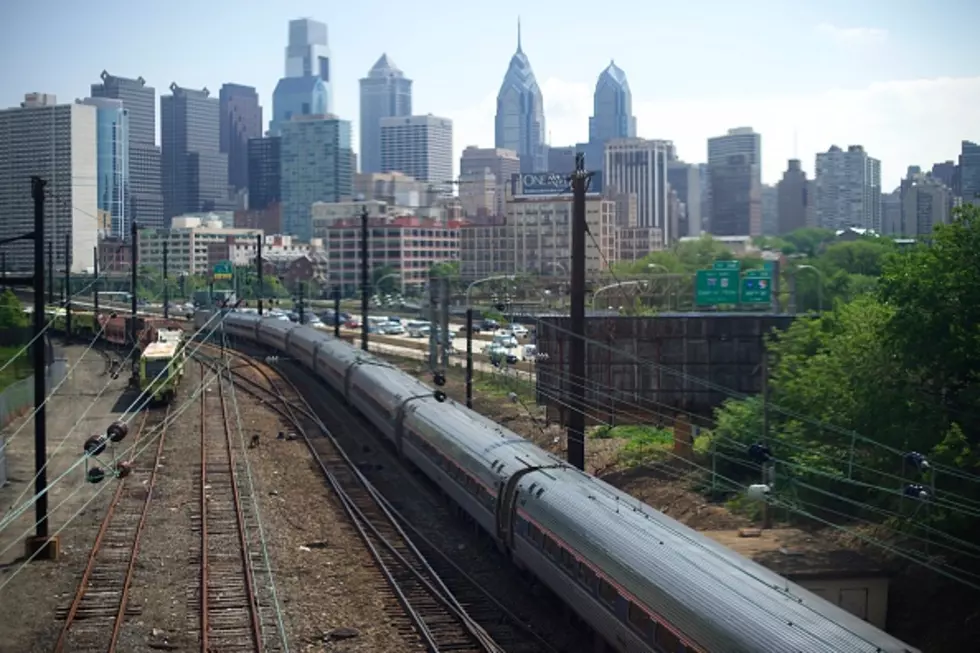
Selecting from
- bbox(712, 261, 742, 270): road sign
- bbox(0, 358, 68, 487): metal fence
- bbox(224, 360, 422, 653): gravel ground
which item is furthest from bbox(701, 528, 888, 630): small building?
bbox(0, 358, 68, 487): metal fence

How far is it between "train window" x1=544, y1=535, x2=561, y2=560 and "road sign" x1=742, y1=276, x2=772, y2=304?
2841cm

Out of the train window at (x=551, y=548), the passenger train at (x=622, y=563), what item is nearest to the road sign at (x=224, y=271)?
the passenger train at (x=622, y=563)

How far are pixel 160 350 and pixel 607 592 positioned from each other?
37.5m

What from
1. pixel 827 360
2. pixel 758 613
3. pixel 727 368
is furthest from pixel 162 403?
pixel 758 613

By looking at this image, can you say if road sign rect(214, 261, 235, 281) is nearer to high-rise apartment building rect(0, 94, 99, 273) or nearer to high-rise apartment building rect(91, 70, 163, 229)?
high-rise apartment building rect(91, 70, 163, 229)

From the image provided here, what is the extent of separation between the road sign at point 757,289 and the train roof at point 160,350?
24237 millimetres

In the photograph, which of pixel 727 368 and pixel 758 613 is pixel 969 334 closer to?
pixel 758 613

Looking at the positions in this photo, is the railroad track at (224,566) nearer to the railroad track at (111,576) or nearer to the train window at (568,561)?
the railroad track at (111,576)

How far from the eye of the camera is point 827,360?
94.0ft

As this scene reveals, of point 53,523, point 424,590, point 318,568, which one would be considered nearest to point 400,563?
point 318,568

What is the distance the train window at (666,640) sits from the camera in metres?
14.8

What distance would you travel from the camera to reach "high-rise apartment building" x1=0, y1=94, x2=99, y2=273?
50.3m

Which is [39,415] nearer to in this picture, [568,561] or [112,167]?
[568,561]

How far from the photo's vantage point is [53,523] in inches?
1101
